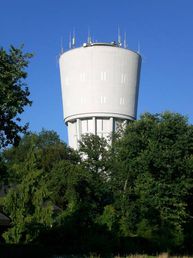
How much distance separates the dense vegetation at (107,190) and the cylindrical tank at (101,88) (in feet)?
66.5

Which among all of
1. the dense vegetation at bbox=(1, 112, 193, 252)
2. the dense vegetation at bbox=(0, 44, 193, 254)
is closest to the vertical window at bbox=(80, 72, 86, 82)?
the dense vegetation at bbox=(0, 44, 193, 254)

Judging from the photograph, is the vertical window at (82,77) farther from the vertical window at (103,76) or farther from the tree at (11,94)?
the tree at (11,94)

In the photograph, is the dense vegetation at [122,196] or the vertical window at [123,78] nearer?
the dense vegetation at [122,196]

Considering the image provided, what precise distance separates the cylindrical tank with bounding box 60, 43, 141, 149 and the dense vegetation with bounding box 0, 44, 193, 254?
2026cm

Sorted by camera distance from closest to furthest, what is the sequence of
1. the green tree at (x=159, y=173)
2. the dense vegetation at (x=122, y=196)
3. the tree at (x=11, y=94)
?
the tree at (x=11, y=94) < the dense vegetation at (x=122, y=196) < the green tree at (x=159, y=173)

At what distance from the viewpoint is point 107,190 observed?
168 feet

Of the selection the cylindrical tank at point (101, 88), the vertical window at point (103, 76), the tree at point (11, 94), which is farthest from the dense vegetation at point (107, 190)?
the vertical window at point (103, 76)

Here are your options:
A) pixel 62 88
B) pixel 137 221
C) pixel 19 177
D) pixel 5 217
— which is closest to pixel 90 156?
pixel 137 221

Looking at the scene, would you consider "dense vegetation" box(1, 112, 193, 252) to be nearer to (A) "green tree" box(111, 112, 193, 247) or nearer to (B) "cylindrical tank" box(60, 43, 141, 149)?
(A) "green tree" box(111, 112, 193, 247)

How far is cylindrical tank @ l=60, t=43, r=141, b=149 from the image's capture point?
80.1m

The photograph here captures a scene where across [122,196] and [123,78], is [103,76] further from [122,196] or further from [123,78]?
[122,196]

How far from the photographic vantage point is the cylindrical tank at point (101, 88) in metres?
80.1

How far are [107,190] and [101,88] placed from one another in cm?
3187

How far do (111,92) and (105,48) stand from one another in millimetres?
6641
